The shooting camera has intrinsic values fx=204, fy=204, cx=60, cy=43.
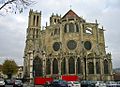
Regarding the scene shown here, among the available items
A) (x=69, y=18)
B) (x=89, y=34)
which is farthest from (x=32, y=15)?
(x=89, y=34)

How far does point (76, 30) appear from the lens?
6191cm

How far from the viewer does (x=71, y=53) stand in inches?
2256

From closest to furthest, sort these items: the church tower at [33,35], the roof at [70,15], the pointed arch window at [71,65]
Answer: the pointed arch window at [71,65] → the roof at [70,15] → the church tower at [33,35]

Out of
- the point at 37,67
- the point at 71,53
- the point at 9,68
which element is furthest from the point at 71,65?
the point at 9,68

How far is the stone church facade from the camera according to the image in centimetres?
5653

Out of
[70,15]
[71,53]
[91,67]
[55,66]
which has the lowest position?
[91,67]

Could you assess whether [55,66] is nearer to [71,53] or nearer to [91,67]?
[71,53]

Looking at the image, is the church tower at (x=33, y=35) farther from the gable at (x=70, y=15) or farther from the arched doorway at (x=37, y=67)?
the gable at (x=70, y=15)

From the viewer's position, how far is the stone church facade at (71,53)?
56.5 metres

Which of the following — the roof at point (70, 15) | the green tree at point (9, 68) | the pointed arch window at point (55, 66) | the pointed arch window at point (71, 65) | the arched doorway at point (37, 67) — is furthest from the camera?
the green tree at point (9, 68)

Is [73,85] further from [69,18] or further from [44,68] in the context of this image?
[69,18]

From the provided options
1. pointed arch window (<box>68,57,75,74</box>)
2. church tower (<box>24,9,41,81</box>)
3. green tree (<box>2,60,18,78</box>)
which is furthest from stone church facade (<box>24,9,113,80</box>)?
green tree (<box>2,60,18,78</box>)

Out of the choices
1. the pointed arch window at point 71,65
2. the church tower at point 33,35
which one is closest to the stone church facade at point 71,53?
the pointed arch window at point 71,65

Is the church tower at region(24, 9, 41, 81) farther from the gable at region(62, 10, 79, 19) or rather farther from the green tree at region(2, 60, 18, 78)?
the gable at region(62, 10, 79, 19)
